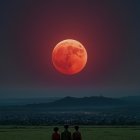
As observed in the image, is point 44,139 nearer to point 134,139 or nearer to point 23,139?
point 23,139

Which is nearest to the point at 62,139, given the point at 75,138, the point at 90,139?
the point at 75,138

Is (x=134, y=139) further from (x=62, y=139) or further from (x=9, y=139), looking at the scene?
(x=62, y=139)

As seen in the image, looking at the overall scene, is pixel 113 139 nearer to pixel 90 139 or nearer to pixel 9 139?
pixel 90 139

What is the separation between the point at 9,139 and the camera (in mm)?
49656

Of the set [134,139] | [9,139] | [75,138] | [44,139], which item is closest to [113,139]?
[134,139]

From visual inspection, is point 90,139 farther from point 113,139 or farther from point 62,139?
point 62,139

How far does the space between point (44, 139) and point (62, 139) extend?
2111cm

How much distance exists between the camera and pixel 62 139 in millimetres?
27609

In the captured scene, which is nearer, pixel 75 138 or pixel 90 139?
pixel 75 138

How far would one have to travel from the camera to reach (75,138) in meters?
27.5

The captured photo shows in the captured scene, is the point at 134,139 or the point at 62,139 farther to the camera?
the point at 134,139

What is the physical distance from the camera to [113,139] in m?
48.1

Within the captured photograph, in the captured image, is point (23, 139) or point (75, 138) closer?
point (75, 138)

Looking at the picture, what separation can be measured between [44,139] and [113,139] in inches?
295
